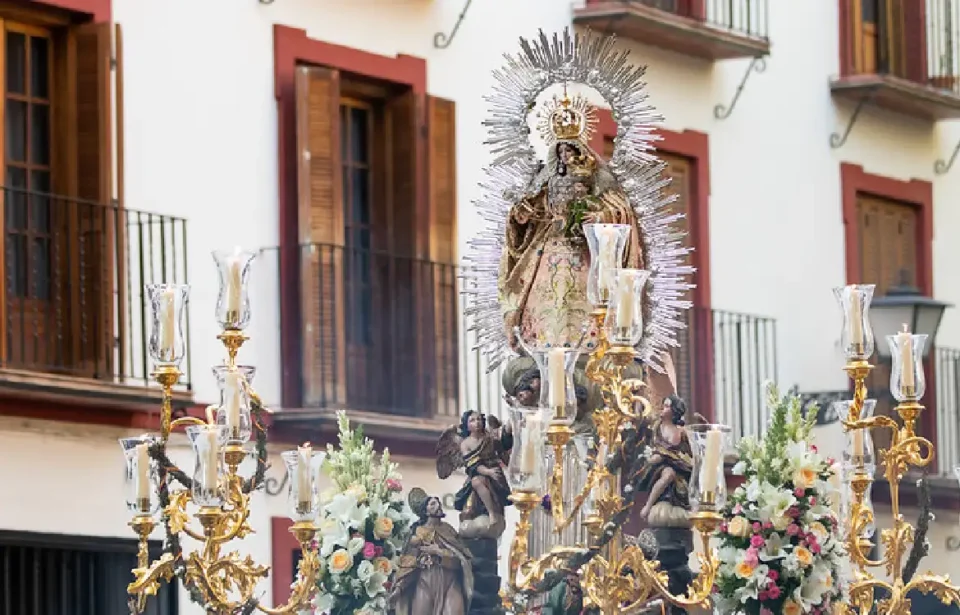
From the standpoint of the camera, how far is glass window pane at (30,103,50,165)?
17562 millimetres

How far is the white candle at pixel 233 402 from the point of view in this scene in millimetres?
11969

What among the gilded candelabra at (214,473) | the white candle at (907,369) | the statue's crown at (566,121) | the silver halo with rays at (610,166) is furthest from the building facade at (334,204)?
the white candle at (907,369)

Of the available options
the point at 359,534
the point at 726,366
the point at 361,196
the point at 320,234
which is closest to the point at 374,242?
the point at 361,196

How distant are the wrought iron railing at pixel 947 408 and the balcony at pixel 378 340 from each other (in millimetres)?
5628

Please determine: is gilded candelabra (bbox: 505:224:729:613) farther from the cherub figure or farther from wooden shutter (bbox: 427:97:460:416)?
wooden shutter (bbox: 427:97:460:416)

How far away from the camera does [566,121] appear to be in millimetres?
14562

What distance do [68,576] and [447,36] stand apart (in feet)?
14.5

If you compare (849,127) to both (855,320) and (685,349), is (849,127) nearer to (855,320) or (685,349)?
(685,349)

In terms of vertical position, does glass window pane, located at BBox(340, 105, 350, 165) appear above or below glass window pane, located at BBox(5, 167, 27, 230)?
above

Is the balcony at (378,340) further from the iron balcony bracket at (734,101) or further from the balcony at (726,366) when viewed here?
the iron balcony bracket at (734,101)

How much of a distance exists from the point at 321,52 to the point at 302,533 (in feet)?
23.2

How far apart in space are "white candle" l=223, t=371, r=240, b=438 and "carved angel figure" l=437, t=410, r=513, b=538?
7.65 ft

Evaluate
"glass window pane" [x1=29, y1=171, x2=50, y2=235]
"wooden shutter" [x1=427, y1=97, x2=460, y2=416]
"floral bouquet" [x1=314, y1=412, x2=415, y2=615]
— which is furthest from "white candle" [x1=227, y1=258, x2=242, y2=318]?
"wooden shutter" [x1=427, y1=97, x2=460, y2=416]

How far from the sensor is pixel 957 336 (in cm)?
2530
